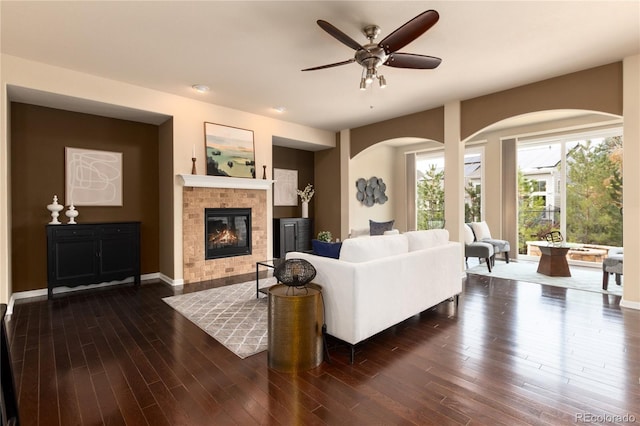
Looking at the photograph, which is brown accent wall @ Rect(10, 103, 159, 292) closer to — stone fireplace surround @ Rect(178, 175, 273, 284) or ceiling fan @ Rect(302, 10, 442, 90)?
stone fireplace surround @ Rect(178, 175, 273, 284)

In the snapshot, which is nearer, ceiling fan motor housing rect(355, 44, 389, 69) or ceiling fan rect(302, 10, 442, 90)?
ceiling fan rect(302, 10, 442, 90)

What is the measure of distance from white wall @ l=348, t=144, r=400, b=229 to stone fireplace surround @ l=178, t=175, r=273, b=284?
223 centimetres

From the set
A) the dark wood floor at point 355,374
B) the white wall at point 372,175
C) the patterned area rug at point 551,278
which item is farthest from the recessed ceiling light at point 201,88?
the patterned area rug at point 551,278

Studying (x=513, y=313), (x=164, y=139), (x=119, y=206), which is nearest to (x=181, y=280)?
(x=119, y=206)

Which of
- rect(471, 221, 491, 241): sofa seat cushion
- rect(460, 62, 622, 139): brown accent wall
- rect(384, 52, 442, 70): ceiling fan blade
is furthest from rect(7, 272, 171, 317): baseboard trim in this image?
rect(471, 221, 491, 241): sofa seat cushion

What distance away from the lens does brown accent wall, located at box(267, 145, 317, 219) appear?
23.4ft

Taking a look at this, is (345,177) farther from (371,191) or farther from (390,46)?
(390,46)

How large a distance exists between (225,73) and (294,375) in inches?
142

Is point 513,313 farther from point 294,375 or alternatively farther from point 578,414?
point 294,375

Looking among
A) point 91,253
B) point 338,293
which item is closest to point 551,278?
point 338,293

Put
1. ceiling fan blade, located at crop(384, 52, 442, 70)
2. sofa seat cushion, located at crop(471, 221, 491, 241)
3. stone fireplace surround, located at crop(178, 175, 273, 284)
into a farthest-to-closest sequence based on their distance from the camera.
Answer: sofa seat cushion, located at crop(471, 221, 491, 241), stone fireplace surround, located at crop(178, 175, 273, 284), ceiling fan blade, located at crop(384, 52, 442, 70)

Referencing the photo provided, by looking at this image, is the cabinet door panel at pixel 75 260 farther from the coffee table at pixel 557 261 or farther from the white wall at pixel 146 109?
the coffee table at pixel 557 261

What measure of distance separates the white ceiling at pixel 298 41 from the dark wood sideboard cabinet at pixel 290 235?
2.86 metres

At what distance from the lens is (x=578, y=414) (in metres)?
1.82
